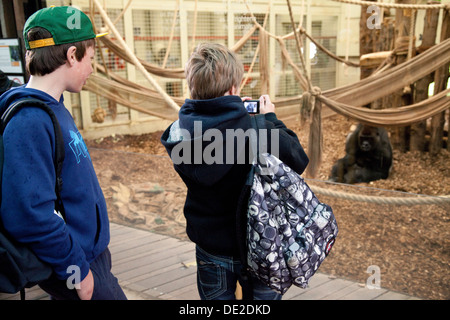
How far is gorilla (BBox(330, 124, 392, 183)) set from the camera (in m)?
4.26

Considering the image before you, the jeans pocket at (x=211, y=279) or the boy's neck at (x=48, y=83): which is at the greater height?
the boy's neck at (x=48, y=83)

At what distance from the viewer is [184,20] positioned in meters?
5.10

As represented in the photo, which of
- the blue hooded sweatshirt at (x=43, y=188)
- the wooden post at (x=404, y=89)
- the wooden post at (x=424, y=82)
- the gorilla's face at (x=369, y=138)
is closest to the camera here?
the blue hooded sweatshirt at (x=43, y=188)

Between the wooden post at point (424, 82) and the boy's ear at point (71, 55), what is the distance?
11.9ft

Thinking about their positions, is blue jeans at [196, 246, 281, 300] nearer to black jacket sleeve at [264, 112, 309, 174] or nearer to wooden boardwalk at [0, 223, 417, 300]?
black jacket sleeve at [264, 112, 309, 174]

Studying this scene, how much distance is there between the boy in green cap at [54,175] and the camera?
90 cm

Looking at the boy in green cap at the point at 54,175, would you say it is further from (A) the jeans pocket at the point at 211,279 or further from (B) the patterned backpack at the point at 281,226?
(B) the patterned backpack at the point at 281,226

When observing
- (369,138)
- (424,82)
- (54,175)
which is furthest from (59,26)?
(424,82)

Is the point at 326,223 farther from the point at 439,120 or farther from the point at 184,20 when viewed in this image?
the point at 184,20

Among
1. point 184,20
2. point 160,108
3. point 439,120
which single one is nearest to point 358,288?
point 160,108

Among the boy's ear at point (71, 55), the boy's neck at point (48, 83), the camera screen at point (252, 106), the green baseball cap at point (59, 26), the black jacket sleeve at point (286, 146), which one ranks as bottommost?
the black jacket sleeve at point (286, 146)

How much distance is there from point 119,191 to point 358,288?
1.63m

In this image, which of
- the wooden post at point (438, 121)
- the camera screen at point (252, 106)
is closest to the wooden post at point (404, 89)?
the wooden post at point (438, 121)

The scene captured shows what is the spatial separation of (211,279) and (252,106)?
503mm
